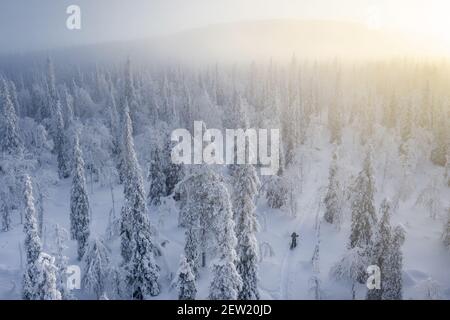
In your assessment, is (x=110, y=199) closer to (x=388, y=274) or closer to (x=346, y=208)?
(x=346, y=208)

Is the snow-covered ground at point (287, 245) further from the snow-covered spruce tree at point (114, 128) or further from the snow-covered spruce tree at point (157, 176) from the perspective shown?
the snow-covered spruce tree at point (114, 128)

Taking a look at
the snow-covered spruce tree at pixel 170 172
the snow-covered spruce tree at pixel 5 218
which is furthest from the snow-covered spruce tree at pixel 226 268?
the snow-covered spruce tree at pixel 5 218

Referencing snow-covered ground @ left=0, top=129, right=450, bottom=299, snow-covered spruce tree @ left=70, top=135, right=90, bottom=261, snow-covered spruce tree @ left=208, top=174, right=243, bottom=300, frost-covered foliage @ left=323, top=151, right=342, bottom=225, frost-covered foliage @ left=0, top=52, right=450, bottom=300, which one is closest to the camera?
snow-covered spruce tree @ left=208, top=174, right=243, bottom=300

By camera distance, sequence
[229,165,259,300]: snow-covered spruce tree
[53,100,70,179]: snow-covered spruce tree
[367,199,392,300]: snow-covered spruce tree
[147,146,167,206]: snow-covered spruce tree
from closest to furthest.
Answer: [229,165,259,300]: snow-covered spruce tree
[367,199,392,300]: snow-covered spruce tree
[147,146,167,206]: snow-covered spruce tree
[53,100,70,179]: snow-covered spruce tree

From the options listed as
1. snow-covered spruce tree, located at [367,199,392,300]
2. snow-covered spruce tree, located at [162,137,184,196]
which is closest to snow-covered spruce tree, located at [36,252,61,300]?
snow-covered spruce tree, located at [367,199,392,300]

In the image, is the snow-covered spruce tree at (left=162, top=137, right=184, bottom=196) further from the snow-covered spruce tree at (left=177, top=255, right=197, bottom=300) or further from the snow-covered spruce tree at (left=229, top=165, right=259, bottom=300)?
the snow-covered spruce tree at (left=229, top=165, right=259, bottom=300)

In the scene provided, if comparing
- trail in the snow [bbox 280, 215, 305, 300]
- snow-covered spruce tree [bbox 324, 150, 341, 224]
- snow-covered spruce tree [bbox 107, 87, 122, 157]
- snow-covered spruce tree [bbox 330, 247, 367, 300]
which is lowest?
trail in the snow [bbox 280, 215, 305, 300]
